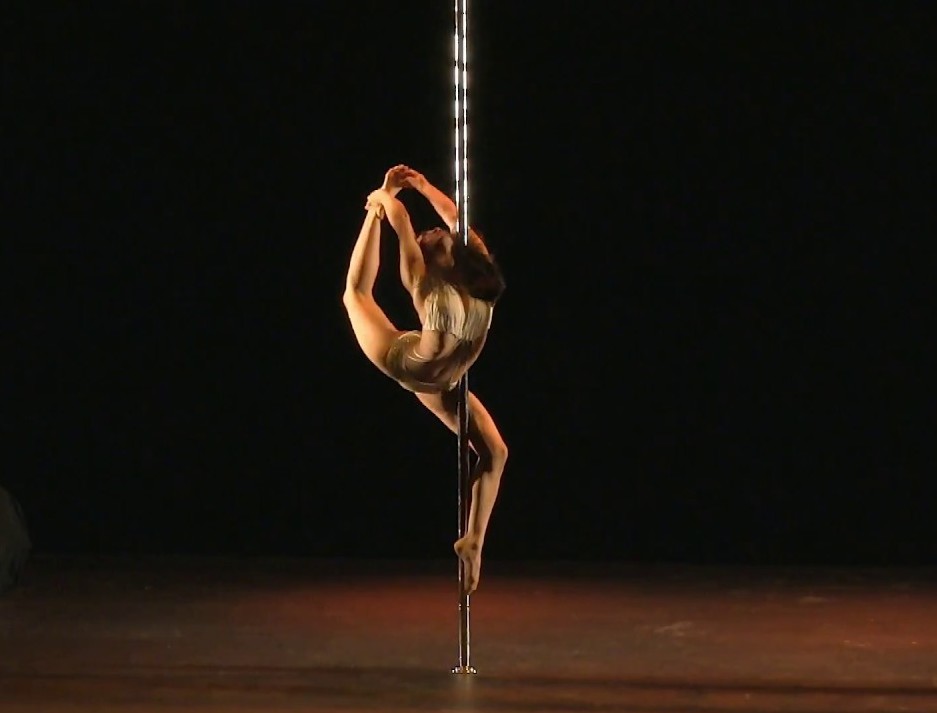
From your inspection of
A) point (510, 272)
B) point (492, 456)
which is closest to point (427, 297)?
point (492, 456)

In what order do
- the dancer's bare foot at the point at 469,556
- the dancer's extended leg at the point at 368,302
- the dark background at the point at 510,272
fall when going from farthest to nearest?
the dark background at the point at 510,272 → the dancer's bare foot at the point at 469,556 → the dancer's extended leg at the point at 368,302

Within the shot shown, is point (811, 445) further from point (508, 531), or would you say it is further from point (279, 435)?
point (279, 435)

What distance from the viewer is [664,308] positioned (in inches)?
273

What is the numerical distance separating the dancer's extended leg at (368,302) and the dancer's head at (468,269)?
0.58 feet

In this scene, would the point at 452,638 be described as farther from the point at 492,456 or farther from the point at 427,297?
the point at 427,297

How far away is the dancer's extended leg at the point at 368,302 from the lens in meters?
4.66

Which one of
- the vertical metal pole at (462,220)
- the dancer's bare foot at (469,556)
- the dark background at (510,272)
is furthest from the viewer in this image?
the dark background at (510,272)

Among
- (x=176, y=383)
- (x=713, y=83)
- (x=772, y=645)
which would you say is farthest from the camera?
(x=176, y=383)

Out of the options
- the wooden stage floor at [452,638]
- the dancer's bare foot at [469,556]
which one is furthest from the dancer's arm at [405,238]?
the wooden stage floor at [452,638]

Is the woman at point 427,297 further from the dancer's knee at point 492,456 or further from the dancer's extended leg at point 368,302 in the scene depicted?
the dancer's knee at point 492,456

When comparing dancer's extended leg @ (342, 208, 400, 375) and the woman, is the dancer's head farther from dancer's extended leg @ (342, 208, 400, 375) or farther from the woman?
dancer's extended leg @ (342, 208, 400, 375)

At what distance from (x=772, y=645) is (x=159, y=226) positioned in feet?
10.1

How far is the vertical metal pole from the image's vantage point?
4555 mm

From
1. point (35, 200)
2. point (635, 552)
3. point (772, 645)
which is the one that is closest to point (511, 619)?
point (772, 645)
